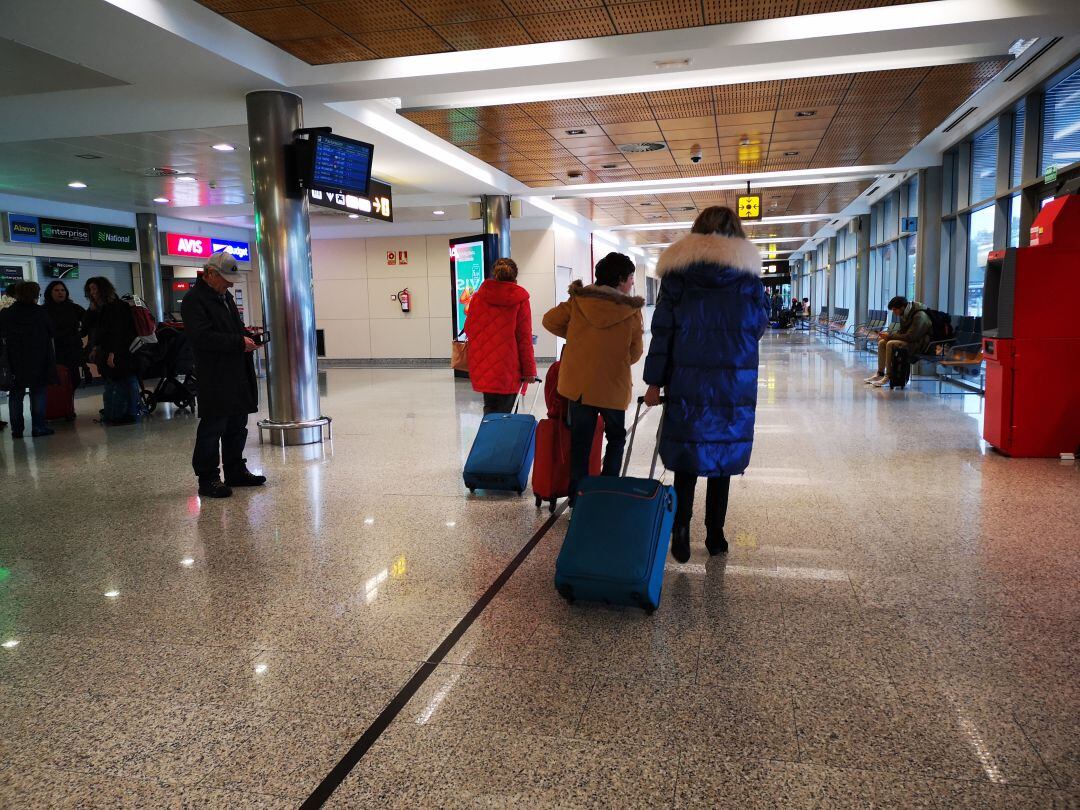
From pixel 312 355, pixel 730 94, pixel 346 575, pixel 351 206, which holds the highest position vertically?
pixel 730 94

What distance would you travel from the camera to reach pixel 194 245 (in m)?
16.6

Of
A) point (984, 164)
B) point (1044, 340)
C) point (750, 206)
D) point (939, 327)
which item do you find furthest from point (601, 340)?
point (750, 206)

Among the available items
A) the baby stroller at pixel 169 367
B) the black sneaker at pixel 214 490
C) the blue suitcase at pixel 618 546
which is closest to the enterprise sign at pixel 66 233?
the baby stroller at pixel 169 367

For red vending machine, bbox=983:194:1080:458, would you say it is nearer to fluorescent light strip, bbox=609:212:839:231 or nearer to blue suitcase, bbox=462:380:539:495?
blue suitcase, bbox=462:380:539:495

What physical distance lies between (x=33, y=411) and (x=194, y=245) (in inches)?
370

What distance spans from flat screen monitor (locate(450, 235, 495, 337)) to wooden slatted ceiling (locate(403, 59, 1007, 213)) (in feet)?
5.20

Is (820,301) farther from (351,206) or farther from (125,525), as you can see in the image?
(125,525)

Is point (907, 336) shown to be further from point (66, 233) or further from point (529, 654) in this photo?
point (66, 233)

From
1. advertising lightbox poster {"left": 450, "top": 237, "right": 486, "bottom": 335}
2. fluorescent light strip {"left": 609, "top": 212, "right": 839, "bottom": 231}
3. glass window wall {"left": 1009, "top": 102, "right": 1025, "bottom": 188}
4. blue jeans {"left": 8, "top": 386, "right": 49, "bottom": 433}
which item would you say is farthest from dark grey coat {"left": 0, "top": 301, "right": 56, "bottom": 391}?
fluorescent light strip {"left": 609, "top": 212, "right": 839, "bottom": 231}

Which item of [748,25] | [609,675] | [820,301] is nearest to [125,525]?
[609,675]

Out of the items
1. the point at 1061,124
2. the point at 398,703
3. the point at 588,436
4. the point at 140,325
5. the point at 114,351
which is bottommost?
the point at 398,703

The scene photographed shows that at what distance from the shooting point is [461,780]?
2113 millimetres

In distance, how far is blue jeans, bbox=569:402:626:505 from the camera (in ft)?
13.9

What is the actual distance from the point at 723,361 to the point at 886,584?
1.22 metres
